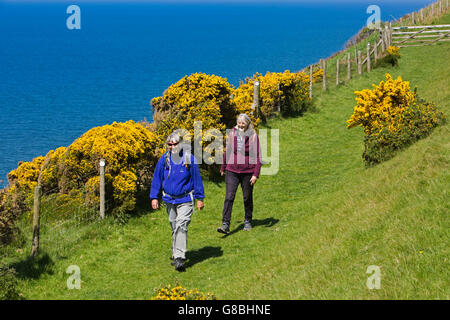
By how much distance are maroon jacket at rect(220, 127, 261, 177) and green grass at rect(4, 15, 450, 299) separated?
1.43 m

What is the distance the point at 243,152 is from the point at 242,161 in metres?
0.21

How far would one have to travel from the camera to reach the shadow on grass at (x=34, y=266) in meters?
11.3

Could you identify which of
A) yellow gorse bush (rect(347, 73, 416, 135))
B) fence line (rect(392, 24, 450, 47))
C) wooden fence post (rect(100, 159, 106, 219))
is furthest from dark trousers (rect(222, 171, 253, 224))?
Answer: fence line (rect(392, 24, 450, 47))

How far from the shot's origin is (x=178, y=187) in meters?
11.0

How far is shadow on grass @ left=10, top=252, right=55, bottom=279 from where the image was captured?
37.1 feet

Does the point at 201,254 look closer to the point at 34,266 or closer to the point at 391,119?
the point at 34,266

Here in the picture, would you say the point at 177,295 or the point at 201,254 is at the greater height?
the point at 177,295

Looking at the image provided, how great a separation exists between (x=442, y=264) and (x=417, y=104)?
9.30m

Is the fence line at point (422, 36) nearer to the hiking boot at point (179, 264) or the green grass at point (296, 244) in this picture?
the green grass at point (296, 244)

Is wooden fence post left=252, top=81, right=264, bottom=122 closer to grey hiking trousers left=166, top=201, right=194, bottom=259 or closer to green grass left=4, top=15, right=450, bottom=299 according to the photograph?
green grass left=4, top=15, right=450, bottom=299

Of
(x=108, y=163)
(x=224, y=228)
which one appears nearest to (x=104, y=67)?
(x=108, y=163)

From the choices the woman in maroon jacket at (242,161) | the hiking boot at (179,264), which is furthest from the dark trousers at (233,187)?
the hiking boot at (179,264)

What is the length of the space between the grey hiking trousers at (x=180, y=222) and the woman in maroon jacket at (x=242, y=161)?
1930 mm

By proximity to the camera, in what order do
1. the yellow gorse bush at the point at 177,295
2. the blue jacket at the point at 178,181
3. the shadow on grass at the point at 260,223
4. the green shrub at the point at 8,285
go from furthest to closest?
the shadow on grass at the point at 260,223 → the blue jacket at the point at 178,181 → the green shrub at the point at 8,285 → the yellow gorse bush at the point at 177,295
